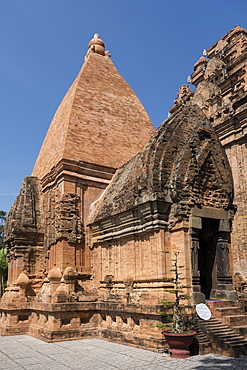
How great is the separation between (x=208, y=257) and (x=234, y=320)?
2529mm

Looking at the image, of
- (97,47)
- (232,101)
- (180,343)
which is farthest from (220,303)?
(97,47)

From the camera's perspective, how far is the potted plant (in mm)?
8852

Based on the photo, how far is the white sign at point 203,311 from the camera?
9.50 meters

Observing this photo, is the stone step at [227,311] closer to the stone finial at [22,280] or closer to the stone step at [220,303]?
the stone step at [220,303]

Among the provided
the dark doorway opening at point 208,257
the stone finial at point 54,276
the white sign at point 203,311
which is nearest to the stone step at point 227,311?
the white sign at point 203,311

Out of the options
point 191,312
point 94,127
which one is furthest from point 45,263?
point 191,312

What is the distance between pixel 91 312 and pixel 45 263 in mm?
3698

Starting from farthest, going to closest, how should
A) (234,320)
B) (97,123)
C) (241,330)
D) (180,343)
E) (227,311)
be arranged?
(97,123) < (227,311) < (234,320) < (241,330) < (180,343)

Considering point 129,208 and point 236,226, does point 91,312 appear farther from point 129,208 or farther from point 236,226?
point 236,226

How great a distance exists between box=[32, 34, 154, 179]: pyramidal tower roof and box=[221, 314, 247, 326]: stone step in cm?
846

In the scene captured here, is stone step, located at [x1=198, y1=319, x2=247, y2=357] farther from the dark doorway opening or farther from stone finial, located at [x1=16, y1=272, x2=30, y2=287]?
stone finial, located at [x1=16, y1=272, x2=30, y2=287]

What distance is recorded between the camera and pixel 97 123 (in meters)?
17.1

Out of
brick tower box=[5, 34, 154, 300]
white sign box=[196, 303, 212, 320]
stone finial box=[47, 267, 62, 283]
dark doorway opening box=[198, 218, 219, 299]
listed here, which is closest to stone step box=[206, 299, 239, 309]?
white sign box=[196, 303, 212, 320]

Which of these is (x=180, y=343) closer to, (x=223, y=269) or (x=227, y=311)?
(x=227, y=311)
